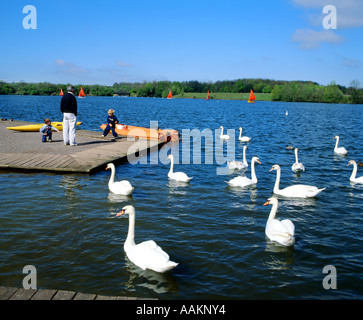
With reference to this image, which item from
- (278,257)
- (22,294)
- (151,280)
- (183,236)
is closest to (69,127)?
(183,236)

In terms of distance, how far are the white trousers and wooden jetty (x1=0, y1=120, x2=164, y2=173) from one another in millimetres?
442

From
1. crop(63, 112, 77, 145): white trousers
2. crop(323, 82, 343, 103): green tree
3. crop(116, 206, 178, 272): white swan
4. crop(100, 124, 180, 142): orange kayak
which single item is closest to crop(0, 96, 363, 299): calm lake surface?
crop(116, 206, 178, 272): white swan

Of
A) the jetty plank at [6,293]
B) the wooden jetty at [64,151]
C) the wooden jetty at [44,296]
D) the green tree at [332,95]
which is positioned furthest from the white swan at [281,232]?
the green tree at [332,95]

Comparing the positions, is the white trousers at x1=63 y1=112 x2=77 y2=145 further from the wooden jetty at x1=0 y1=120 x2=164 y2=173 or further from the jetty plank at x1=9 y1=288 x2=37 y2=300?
the jetty plank at x1=9 y1=288 x2=37 y2=300

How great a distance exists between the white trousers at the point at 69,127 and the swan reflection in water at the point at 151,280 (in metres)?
10.9

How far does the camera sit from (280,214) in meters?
10.8

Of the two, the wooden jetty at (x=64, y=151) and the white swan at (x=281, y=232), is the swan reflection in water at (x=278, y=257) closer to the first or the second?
the white swan at (x=281, y=232)

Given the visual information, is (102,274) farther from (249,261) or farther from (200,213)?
(200,213)

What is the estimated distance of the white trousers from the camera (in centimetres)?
1634

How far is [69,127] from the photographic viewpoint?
17297 millimetres

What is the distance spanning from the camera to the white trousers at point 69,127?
16.3 metres

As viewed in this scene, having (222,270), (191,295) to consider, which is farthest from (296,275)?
(191,295)

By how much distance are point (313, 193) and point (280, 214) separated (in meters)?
2.27
